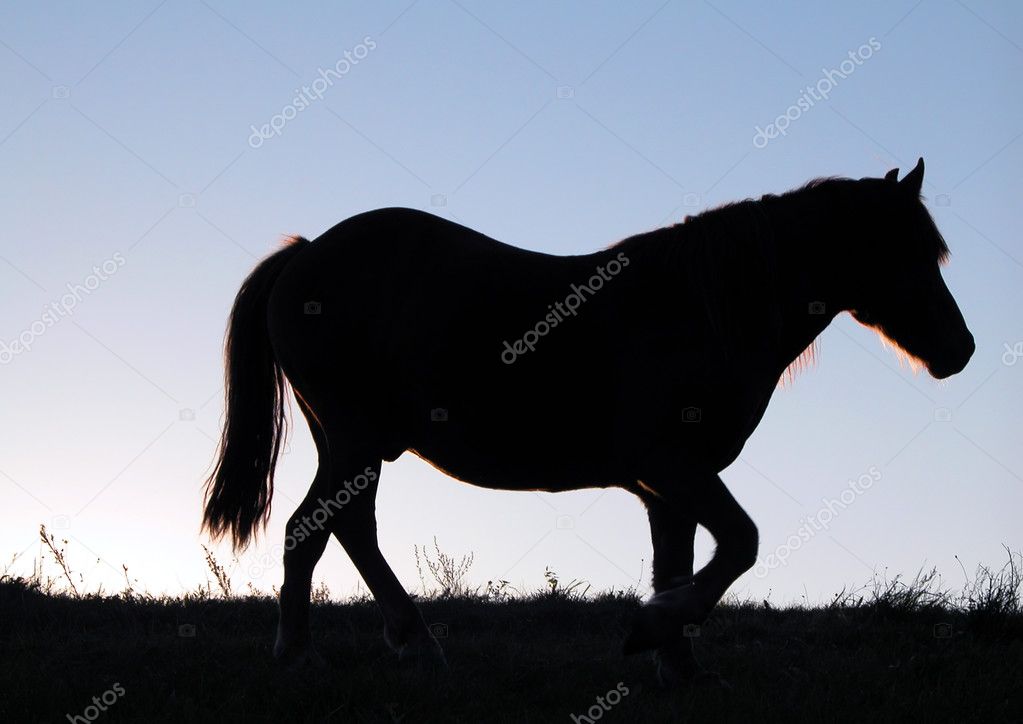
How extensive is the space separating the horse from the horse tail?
34 cm

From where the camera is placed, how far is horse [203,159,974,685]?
5008mm

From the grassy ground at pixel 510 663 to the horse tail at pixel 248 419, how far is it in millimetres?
687

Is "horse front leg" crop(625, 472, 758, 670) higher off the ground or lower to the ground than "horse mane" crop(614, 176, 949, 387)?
lower

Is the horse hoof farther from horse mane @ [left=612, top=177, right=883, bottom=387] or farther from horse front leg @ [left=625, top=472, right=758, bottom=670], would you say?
horse mane @ [left=612, top=177, right=883, bottom=387]

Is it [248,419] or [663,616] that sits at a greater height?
[248,419]

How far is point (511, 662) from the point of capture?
5203 millimetres

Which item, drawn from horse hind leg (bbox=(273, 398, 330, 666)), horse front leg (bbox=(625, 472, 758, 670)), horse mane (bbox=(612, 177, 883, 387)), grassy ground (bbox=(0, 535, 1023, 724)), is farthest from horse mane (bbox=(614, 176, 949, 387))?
horse hind leg (bbox=(273, 398, 330, 666))

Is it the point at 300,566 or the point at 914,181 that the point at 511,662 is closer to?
the point at 300,566

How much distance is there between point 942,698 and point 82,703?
3639 mm

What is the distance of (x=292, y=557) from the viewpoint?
5656 millimetres

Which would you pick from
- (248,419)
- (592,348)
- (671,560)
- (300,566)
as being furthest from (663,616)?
(248,419)

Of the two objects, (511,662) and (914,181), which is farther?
(914,181)

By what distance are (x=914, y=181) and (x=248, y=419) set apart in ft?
12.6

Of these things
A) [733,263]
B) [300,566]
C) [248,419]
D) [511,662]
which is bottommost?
[511,662]
